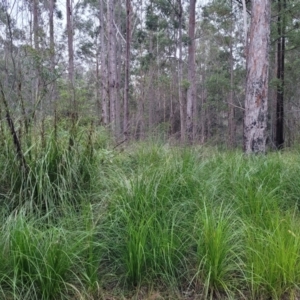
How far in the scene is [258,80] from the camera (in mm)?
6227

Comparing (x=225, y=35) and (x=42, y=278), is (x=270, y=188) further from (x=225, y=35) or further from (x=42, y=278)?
(x=225, y=35)

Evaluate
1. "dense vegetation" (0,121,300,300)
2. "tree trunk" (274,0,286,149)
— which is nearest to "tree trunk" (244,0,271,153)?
"dense vegetation" (0,121,300,300)

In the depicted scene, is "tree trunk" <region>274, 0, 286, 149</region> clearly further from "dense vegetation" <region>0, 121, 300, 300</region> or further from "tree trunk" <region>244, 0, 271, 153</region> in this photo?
"dense vegetation" <region>0, 121, 300, 300</region>

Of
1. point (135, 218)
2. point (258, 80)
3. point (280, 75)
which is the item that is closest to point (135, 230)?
point (135, 218)

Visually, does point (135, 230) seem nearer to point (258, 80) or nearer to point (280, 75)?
point (258, 80)

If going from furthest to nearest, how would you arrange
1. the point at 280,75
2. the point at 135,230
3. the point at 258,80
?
the point at 280,75
the point at 258,80
the point at 135,230

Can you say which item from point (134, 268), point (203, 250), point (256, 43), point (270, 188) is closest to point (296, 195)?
point (270, 188)

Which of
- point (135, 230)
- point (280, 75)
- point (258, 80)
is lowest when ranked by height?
point (135, 230)

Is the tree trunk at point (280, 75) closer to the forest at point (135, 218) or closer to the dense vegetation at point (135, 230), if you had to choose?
the forest at point (135, 218)

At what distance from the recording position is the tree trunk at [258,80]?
6195 mm

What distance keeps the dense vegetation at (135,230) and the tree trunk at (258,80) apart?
115 inches

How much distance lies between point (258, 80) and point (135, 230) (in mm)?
4928

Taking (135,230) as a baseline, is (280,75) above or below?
above

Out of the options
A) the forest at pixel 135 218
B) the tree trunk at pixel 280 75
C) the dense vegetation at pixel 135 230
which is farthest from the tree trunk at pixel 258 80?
the tree trunk at pixel 280 75
